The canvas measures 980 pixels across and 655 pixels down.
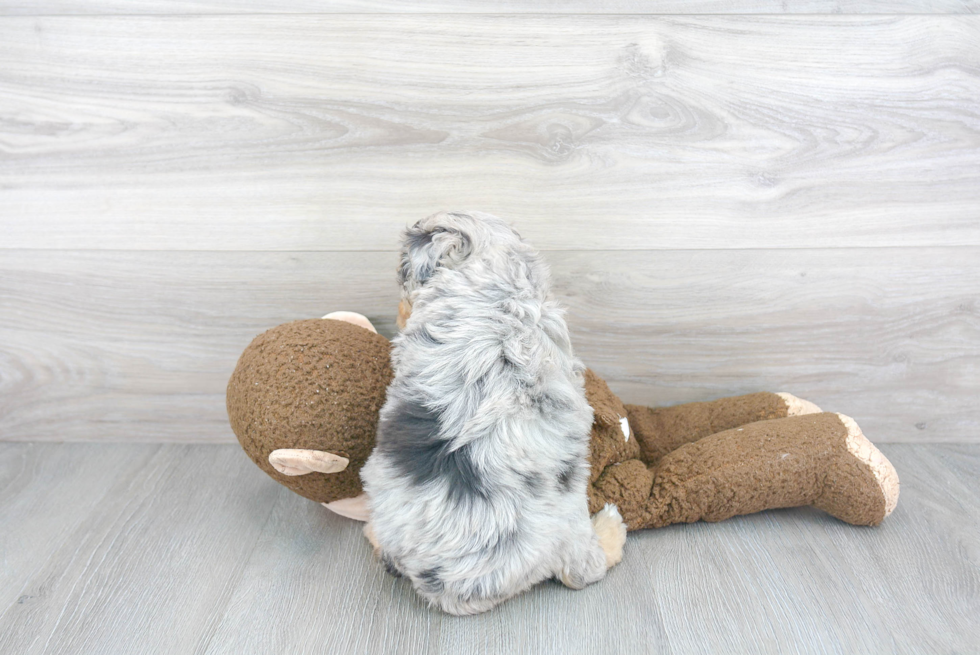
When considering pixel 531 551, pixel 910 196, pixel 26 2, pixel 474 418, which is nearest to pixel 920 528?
pixel 910 196

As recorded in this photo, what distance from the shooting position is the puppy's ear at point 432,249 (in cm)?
88

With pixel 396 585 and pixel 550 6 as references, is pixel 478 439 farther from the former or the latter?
pixel 550 6

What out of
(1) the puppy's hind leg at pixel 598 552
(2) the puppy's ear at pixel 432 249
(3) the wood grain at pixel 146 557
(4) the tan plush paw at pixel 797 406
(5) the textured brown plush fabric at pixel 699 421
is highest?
(2) the puppy's ear at pixel 432 249

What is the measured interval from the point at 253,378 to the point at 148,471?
1.55ft

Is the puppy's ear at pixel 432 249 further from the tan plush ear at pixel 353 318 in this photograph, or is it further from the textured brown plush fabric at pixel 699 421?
the textured brown plush fabric at pixel 699 421

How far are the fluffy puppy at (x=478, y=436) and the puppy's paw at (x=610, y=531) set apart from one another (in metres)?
0.10

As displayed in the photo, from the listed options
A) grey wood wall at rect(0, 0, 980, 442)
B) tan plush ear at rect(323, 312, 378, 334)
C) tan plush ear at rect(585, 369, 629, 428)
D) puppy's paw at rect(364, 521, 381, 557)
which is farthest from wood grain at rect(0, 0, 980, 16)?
puppy's paw at rect(364, 521, 381, 557)

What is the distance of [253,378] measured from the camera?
0.95m

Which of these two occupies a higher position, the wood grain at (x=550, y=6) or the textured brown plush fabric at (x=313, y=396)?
the wood grain at (x=550, y=6)

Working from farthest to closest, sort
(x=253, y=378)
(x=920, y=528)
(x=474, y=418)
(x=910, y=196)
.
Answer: (x=910, y=196) → (x=920, y=528) → (x=253, y=378) → (x=474, y=418)

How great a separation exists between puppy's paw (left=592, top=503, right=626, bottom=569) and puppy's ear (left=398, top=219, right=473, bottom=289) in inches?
17.3

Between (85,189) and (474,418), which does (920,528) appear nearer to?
(474,418)

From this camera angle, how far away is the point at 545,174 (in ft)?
3.83

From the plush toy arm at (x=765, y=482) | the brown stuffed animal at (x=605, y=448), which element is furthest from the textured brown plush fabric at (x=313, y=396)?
the plush toy arm at (x=765, y=482)
